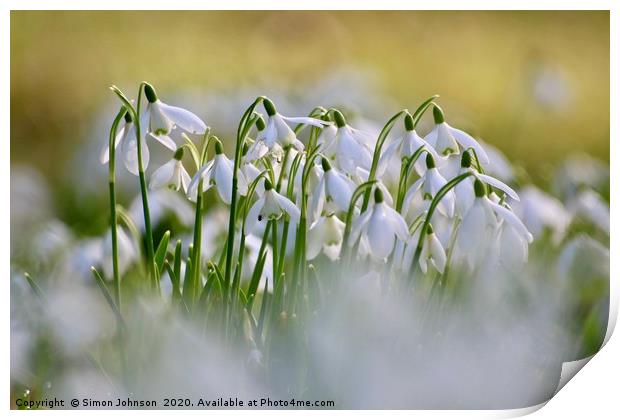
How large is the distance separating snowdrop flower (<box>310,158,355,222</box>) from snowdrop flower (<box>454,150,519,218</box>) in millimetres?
135

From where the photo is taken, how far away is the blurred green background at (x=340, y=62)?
1313 mm

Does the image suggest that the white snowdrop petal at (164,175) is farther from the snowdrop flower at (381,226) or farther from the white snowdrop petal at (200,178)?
the snowdrop flower at (381,226)

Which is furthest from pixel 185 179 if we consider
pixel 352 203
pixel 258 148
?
pixel 352 203

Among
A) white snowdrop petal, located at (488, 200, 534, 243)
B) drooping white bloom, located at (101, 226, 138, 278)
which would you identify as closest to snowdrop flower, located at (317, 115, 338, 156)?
white snowdrop petal, located at (488, 200, 534, 243)

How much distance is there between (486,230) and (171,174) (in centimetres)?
41

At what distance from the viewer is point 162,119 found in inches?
48.3

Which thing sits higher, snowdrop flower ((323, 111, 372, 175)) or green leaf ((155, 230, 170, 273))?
snowdrop flower ((323, 111, 372, 175))

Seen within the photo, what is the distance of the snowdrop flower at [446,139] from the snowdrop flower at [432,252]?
0.34ft

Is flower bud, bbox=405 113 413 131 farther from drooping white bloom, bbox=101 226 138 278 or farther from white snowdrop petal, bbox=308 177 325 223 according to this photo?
drooping white bloom, bbox=101 226 138 278

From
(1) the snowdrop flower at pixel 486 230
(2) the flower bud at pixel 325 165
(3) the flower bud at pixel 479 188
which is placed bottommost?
(1) the snowdrop flower at pixel 486 230

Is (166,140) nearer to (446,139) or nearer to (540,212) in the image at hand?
(446,139)

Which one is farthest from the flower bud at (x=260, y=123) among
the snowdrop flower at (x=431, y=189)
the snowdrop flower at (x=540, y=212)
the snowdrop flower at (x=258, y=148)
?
the snowdrop flower at (x=540, y=212)

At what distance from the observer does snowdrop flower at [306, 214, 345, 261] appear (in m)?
1.25
